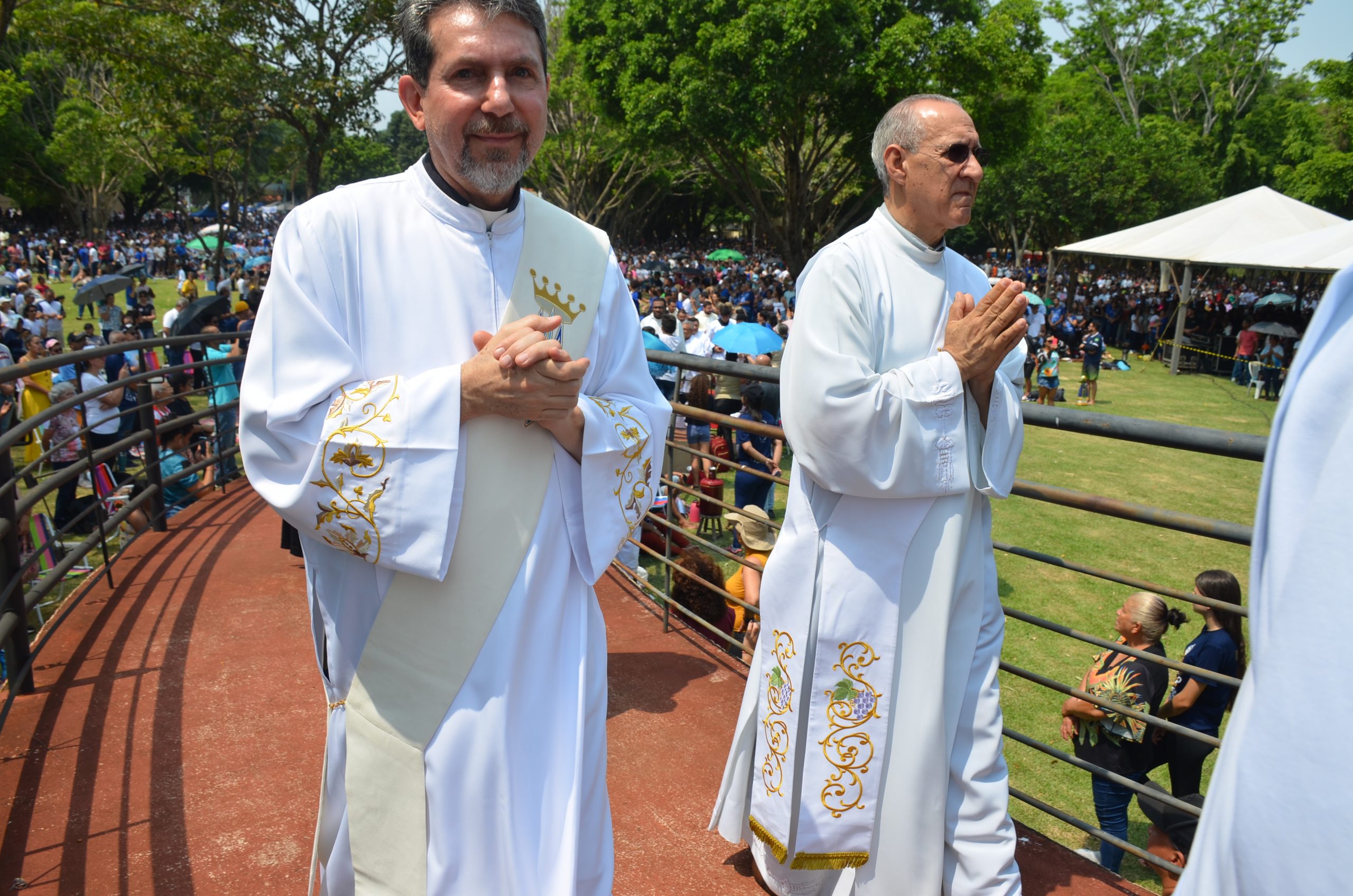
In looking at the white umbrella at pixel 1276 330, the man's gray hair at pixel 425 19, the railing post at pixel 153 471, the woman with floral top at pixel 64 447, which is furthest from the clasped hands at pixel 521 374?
the white umbrella at pixel 1276 330

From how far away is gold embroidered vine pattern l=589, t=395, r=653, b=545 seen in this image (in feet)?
6.58

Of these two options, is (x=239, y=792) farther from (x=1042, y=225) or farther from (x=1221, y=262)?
(x=1042, y=225)

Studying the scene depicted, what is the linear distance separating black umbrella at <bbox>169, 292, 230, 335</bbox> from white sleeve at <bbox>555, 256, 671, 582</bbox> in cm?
1092

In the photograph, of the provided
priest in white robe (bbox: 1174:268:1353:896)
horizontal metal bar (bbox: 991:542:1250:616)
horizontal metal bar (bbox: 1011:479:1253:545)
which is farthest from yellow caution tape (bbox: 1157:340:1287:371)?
priest in white robe (bbox: 1174:268:1353:896)

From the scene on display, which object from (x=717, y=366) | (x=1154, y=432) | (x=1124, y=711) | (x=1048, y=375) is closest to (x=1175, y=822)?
(x=1124, y=711)

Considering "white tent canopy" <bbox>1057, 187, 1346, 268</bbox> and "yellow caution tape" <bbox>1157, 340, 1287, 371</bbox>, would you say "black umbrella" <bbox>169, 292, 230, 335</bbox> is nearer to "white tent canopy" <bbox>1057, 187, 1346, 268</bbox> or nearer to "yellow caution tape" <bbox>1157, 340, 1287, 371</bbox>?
"yellow caution tape" <bbox>1157, 340, 1287, 371</bbox>

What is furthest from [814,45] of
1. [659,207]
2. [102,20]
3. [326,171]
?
[326,171]

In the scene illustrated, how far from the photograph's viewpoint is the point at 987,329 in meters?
2.33

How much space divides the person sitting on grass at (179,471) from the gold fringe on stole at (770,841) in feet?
17.2

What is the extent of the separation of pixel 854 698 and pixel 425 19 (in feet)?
5.78

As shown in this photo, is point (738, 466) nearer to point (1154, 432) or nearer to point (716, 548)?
point (716, 548)

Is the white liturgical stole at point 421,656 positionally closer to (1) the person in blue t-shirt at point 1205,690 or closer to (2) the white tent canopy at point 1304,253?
(1) the person in blue t-shirt at point 1205,690

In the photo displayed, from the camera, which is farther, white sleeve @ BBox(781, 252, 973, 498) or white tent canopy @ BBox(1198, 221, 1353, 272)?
white tent canopy @ BBox(1198, 221, 1353, 272)

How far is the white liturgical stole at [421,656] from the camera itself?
1.82 m
